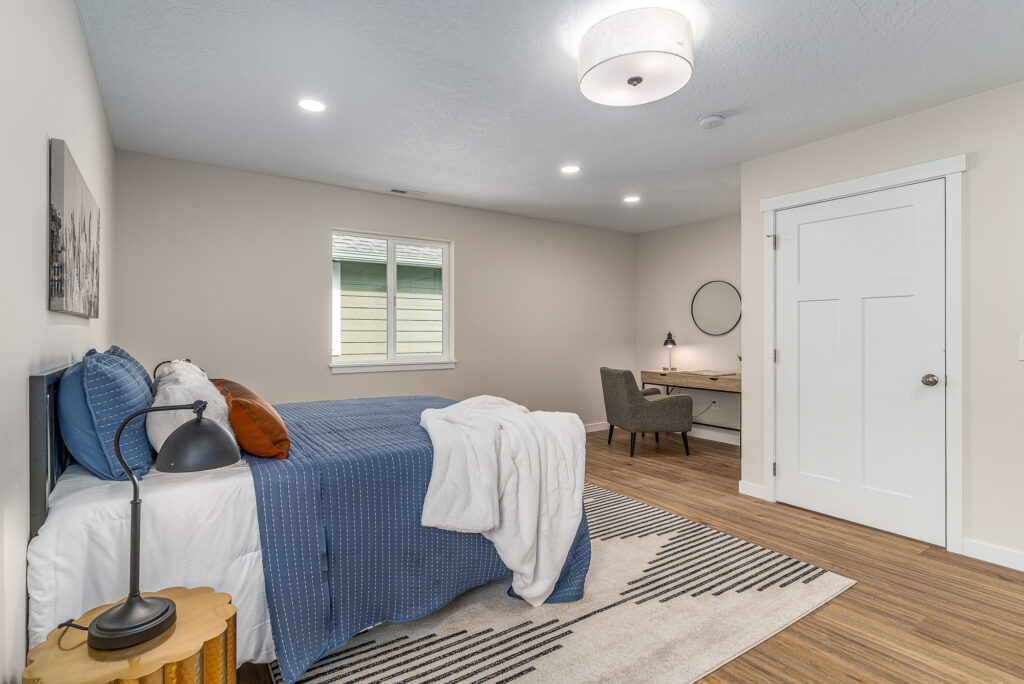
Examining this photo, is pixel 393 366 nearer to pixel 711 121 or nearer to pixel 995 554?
pixel 711 121

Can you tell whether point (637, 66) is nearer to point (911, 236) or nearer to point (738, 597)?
point (911, 236)

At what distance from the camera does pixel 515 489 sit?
219 centimetres

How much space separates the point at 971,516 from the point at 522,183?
12.1 feet

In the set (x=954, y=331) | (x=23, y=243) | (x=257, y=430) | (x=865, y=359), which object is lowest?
(x=257, y=430)

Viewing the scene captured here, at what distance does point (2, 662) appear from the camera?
1.10 m

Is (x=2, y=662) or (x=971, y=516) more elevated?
(x=2, y=662)

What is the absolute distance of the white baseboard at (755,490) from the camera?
3.71 metres

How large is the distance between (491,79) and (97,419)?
219 centimetres

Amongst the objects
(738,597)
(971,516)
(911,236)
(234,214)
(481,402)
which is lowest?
(738,597)

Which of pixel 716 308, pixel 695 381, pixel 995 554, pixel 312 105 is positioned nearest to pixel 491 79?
pixel 312 105

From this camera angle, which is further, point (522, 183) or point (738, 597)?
point (522, 183)

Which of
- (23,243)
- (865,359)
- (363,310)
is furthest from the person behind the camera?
(363,310)

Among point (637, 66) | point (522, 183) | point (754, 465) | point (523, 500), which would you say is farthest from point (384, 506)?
point (522, 183)

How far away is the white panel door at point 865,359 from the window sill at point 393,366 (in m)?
2.91
